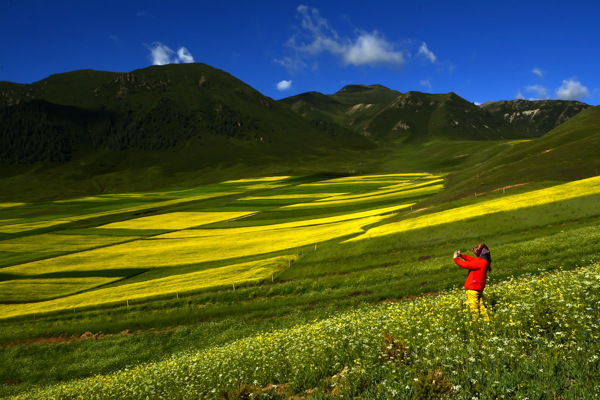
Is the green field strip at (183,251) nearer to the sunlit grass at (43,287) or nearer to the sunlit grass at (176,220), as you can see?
the sunlit grass at (43,287)

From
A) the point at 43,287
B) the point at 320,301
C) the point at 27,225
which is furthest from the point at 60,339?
the point at 27,225

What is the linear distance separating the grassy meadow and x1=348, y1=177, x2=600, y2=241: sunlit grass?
16.8 inches

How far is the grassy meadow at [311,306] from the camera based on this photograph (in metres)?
9.57

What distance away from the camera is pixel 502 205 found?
4766 centimetres

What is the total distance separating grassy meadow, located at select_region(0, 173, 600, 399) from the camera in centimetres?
957

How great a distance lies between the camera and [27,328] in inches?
1479

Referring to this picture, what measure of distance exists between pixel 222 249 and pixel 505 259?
44.1 meters

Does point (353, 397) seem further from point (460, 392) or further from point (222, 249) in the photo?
point (222, 249)

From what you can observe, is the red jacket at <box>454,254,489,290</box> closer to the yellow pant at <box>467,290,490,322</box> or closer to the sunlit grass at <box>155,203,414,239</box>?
the yellow pant at <box>467,290,490,322</box>

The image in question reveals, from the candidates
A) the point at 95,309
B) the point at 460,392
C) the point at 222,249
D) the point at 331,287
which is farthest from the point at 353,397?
the point at 222,249

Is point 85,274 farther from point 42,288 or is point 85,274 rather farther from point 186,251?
point 186,251

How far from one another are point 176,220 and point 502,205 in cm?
8043

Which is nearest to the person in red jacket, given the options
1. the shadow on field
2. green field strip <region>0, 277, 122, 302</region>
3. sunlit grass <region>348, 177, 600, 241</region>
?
sunlit grass <region>348, 177, 600, 241</region>

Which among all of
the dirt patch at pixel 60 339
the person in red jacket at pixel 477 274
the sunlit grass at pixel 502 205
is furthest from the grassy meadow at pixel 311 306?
the person in red jacket at pixel 477 274
